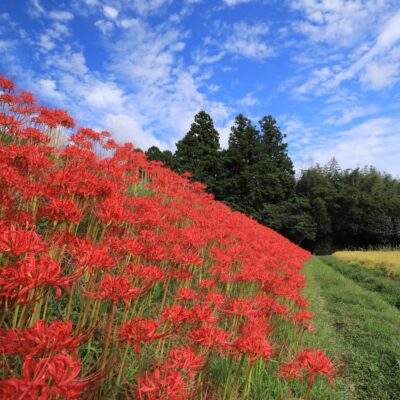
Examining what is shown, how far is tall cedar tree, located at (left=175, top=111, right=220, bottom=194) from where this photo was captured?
3516 cm

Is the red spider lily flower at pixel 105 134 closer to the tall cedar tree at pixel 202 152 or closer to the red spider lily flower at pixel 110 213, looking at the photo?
the red spider lily flower at pixel 110 213

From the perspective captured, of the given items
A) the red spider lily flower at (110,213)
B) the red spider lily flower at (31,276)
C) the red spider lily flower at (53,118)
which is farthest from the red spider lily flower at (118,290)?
the red spider lily flower at (53,118)

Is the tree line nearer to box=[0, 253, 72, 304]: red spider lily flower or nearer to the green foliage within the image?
the green foliage

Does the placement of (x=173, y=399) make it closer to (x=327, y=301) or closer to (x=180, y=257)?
(x=180, y=257)

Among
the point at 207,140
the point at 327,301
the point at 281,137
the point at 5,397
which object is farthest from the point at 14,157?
the point at 281,137

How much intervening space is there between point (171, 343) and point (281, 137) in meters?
41.7

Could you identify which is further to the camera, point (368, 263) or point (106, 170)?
point (368, 263)

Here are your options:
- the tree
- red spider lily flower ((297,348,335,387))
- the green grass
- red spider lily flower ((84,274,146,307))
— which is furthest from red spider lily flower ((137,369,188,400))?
the tree

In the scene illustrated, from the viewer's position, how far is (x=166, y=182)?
677 cm

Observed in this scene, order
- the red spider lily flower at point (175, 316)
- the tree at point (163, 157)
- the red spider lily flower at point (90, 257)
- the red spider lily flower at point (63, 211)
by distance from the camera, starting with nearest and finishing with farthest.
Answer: the red spider lily flower at point (90, 257) → the red spider lily flower at point (175, 316) → the red spider lily flower at point (63, 211) → the tree at point (163, 157)

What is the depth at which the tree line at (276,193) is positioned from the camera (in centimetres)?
3594

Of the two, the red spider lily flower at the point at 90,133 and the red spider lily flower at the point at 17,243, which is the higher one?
the red spider lily flower at the point at 90,133

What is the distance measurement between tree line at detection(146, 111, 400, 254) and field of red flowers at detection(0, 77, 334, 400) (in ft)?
98.0

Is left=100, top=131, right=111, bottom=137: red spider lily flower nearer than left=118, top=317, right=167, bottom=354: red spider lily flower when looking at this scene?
No
